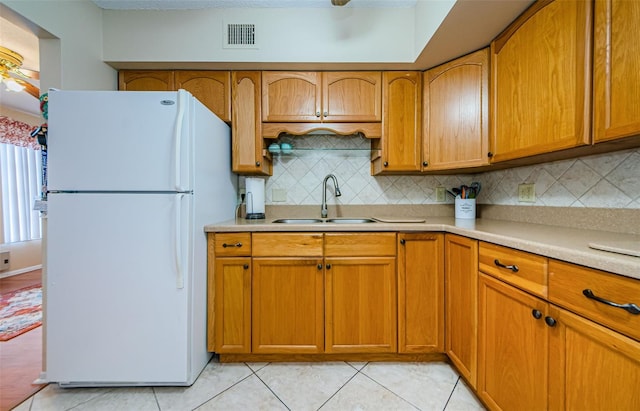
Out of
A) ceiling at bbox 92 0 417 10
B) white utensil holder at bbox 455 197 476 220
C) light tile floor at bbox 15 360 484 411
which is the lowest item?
light tile floor at bbox 15 360 484 411

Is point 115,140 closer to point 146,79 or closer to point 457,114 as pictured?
point 146,79

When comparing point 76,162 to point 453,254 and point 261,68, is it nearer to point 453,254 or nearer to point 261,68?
A: point 261,68

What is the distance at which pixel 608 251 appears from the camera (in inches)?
30.4

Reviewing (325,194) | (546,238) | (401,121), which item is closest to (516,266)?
(546,238)

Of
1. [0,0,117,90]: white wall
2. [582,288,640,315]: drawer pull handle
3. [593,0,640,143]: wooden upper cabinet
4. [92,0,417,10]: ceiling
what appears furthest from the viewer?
[92,0,417,10]: ceiling

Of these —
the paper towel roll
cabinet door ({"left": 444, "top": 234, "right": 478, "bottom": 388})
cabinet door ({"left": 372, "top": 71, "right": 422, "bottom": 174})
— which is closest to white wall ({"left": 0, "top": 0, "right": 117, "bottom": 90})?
the paper towel roll

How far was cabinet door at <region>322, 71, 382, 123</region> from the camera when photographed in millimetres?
1884

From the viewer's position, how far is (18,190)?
372cm

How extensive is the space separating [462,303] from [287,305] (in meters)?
1.00

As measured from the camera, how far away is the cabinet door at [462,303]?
129 cm

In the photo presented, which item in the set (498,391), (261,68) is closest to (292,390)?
(498,391)

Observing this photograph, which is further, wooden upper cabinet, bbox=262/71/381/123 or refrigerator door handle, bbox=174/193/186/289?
wooden upper cabinet, bbox=262/71/381/123

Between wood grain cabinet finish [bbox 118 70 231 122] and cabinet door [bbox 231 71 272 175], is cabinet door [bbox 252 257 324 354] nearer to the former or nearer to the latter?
cabinet door [bbox 231 71 272 175]

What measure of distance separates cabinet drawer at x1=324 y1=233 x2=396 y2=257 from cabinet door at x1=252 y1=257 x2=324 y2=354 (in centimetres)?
13
